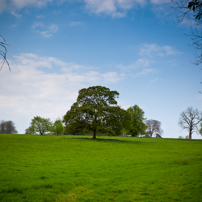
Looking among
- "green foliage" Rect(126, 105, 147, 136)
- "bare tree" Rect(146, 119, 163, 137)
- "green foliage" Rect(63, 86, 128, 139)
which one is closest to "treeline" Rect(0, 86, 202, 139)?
"green foliage" Rect(63, 86, 128, 139)

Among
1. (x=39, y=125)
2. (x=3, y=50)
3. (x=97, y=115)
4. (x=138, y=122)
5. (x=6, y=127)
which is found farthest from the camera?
(x=6, y=127)

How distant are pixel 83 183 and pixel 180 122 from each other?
78130 millimetres

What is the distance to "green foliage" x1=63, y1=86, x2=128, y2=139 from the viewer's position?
4300 centimetres

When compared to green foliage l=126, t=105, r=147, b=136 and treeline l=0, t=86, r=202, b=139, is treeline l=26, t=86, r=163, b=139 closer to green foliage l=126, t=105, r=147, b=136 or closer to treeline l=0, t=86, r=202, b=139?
treeline l=0, t=86, r=202, b=139

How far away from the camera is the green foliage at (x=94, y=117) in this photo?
43000 millimetres

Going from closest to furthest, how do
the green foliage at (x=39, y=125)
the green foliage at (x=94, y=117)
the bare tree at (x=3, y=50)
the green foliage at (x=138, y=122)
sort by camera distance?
1. the bare tree at (x=3, y=50)
2. the green foliage at (x=94, y=117)
3. the green foliage at (x=138, y=122)
4. the green foliage at (x=39, y=125)

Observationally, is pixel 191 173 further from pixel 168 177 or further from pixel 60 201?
pixel 60 201

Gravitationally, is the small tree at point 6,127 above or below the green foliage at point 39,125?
below

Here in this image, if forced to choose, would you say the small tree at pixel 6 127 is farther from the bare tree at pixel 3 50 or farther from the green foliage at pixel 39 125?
the bare tree at pixel 3 50

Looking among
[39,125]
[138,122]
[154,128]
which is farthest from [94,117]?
[154,128]

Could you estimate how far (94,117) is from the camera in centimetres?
4556

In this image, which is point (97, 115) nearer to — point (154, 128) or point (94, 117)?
point (94, 117)

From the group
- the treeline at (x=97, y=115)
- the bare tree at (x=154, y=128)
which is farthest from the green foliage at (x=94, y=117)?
the bare tree at (x=154, y=128)

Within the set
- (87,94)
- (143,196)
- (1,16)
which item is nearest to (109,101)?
(87,94)
